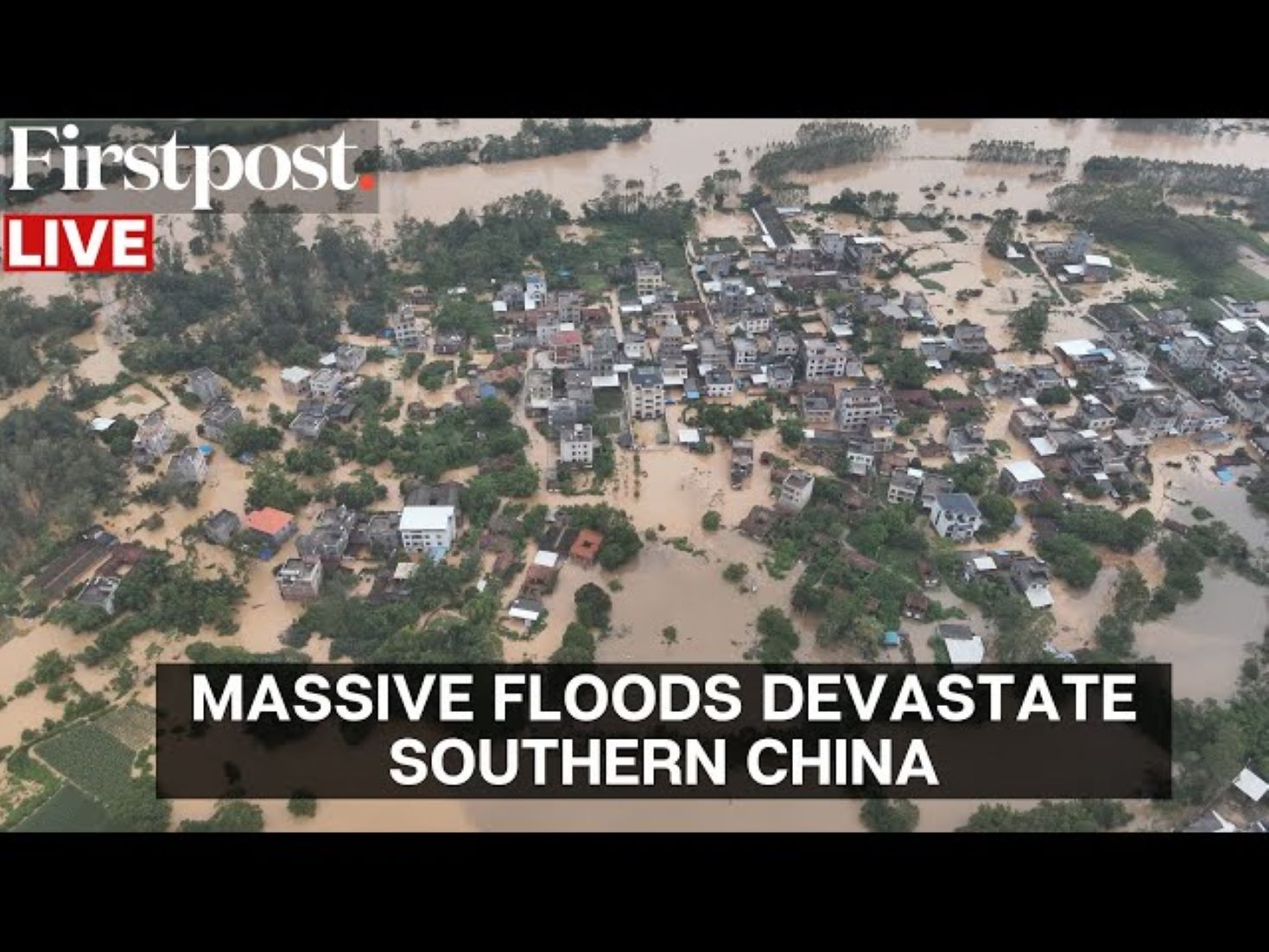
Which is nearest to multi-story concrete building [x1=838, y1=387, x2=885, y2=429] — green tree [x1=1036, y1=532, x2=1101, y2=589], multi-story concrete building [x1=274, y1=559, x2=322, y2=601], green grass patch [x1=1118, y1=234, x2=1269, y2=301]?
green tree [x1=1036, y1=532, x2=1101, y2=589]

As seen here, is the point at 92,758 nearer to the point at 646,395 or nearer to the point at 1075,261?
the point at 646,395

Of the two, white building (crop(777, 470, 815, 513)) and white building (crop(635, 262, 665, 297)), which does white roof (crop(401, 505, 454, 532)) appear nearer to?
white building (crop(777, 470, 815, 513))

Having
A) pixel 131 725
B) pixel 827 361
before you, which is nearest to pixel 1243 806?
pixel 827 361

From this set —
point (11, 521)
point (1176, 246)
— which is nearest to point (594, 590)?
point (11, 521)

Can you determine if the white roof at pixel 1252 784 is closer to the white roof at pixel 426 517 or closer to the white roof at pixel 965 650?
the white roof at pixel 965 650

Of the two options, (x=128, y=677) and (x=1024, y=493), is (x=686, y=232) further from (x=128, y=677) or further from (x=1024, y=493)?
(x=128, y=677)
